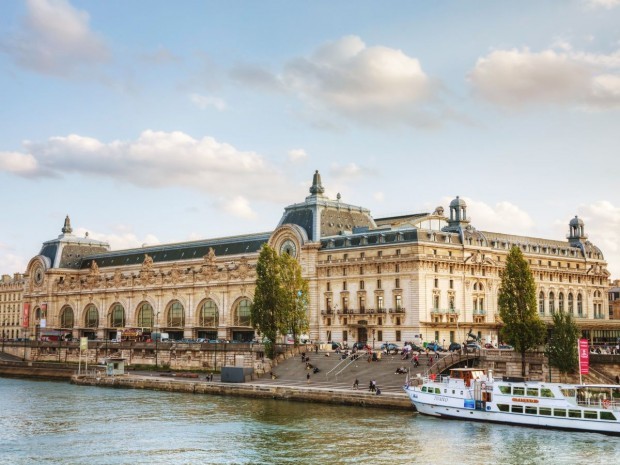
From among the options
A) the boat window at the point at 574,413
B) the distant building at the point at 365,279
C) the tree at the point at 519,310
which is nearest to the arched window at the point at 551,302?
the distant building at the point at 365,279

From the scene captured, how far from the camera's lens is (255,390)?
102 meters

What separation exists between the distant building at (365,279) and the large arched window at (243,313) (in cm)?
19

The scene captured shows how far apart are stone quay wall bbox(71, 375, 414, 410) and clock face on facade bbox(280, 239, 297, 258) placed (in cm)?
4108

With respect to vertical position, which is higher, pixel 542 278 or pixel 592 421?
pixel 542 278

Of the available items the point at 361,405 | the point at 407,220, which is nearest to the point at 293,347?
the point at 361,405

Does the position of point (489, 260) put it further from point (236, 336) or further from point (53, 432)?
point (53, 432)

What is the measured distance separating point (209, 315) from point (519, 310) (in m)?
84.0

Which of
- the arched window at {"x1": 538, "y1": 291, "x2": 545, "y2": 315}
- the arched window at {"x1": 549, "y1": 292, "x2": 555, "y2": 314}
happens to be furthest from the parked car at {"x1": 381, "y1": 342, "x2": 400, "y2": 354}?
the arched window at {"x1": 549, "y1": 292, "x2": 555, "y2": 314}

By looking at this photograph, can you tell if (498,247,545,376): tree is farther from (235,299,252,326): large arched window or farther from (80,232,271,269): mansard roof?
(80,232,271,269): mansard roof

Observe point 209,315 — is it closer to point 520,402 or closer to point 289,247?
point 289,247

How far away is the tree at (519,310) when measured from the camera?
98875 millimetres

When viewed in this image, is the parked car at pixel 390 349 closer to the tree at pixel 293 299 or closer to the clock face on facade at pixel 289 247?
the tree at pixel 293 299

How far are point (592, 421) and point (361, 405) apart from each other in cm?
2467

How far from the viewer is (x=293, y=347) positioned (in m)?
124
